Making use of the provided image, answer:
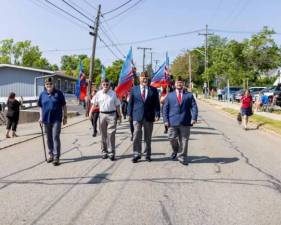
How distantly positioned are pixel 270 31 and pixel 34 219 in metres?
34.6

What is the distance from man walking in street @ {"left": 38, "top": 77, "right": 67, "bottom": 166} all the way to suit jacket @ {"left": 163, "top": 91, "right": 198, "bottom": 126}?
224 cm

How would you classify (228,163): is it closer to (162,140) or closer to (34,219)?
(162,140)

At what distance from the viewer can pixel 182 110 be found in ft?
33.5

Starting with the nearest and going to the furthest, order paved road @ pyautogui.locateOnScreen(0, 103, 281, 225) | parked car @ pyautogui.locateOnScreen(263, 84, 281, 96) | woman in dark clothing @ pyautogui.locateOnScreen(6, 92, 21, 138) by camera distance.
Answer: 1. paved road @ pyautogui.locateOnScreen(0, 103, 281, 225)
2. woman in dark clothing @ pyautogui.locateOnScreen(6, 92, 21, 138)
3. parked car @ pyautogui.locateOnScreen(263, 84, 281, 96)

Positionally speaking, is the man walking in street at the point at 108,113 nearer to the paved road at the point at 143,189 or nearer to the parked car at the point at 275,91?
the paved road at the point at 143,189

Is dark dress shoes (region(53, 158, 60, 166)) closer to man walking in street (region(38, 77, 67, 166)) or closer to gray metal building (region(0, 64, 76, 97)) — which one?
man walking in street (region(38, 77, 67, 166))

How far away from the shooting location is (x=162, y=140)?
1466 cm

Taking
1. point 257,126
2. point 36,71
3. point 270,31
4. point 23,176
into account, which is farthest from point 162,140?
point 36,71

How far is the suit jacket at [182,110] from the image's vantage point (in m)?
10.2

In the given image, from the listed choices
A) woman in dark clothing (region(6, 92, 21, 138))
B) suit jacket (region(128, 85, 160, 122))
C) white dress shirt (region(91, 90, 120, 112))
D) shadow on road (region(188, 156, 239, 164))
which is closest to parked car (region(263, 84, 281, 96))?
woman in dark clothing (region(6, 92, 21, 138))

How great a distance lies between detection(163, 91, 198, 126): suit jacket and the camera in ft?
33.4

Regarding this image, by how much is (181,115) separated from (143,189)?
2.80m

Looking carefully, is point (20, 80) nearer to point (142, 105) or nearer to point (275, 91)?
point (275, 91)

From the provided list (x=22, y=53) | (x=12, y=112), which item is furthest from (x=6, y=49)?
(x=12, y=112)
